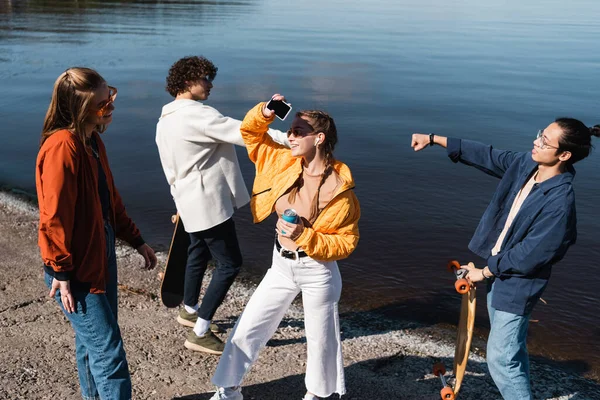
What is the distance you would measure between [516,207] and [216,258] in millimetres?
2267

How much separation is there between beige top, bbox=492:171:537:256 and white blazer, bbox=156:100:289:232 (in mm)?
1895

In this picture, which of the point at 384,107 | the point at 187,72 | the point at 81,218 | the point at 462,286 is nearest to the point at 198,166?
the point at 187,72

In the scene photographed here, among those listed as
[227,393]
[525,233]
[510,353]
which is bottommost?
[227,393]

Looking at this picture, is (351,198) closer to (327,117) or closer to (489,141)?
(327,117)

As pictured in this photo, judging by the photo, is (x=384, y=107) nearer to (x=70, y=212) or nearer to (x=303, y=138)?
(x=303, y=138)

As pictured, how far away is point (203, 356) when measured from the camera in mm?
4922

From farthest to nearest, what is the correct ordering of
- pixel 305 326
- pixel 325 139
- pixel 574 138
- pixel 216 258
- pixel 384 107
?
pixel 384 107, pixel 216 258, pixel 305 326, pixel 325 139, pixel 574 138

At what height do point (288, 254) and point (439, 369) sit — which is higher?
point (288, 254)

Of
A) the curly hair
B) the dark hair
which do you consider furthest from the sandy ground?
the curly hair

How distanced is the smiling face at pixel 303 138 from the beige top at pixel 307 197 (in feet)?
0.57

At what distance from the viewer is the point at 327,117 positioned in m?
3.85

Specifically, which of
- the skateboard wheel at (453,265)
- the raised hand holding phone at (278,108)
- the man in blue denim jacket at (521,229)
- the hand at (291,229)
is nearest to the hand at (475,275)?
the man in blue denim jacket at (521,229)

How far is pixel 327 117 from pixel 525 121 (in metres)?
10.5

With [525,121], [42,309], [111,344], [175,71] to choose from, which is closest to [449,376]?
[111,344]
